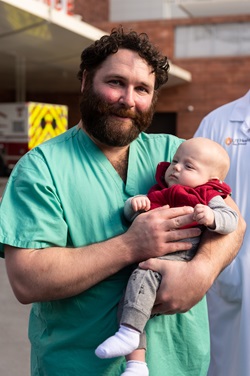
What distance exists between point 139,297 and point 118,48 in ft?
2.95

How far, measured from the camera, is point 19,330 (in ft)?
15.0

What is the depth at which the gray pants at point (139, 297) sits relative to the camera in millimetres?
1803

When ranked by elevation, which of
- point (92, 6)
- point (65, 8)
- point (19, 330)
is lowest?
point (19, 330)

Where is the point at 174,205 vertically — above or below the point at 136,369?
above

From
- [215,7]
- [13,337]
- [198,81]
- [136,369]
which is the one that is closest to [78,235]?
[136,369]

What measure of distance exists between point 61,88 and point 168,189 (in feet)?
72.4

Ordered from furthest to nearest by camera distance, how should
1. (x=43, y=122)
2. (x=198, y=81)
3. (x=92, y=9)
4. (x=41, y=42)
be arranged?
(x=92, y=9), (x=198, y=81), (x=43, y=122), (x=41, y=42)

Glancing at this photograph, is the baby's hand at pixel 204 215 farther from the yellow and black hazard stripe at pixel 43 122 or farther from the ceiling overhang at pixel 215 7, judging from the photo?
the ceiling overhang at pixel 215 7

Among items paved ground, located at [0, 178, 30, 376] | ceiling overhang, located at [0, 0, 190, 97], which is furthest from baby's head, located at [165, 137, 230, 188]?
ceiling overhang, located at [0, 0, 190, 97]

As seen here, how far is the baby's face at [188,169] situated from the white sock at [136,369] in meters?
0.67

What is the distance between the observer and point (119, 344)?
1.79 meters

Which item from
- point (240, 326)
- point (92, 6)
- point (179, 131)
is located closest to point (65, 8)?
point (179, 131)

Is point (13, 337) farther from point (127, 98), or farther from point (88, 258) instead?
point (127, 98)

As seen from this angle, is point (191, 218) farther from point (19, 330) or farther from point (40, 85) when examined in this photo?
point (40, 85)
